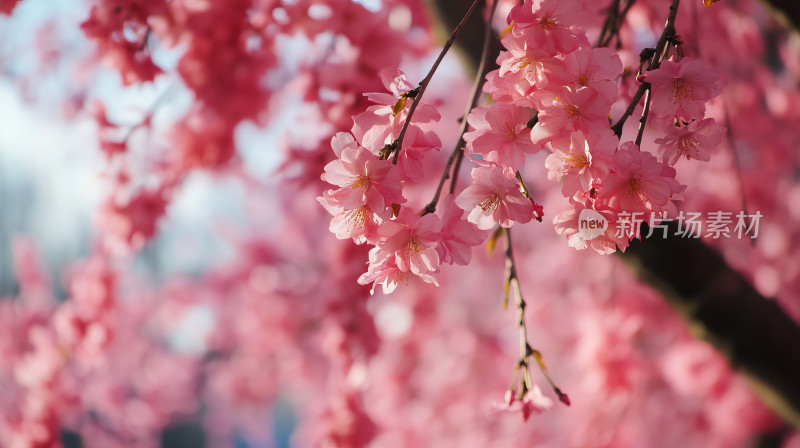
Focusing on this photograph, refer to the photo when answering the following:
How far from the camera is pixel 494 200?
70 centimetres

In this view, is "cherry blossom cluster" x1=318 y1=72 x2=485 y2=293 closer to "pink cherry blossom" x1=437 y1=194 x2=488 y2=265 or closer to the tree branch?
"pink cherry blossom" x1=437 y1=194 x2=488 y2=265

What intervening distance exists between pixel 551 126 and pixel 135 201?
1614mm

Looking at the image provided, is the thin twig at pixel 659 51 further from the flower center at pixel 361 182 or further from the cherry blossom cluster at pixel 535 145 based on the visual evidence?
the flower center at pixel 361 182

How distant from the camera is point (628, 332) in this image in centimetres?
205

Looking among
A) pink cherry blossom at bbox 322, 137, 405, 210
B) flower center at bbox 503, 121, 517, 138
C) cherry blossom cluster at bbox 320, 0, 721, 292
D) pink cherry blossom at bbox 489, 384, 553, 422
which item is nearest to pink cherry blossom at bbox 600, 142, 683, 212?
cherry blossom cluster at bbox 320, 0, 721, 292

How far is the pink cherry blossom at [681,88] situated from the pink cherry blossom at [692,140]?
1.1 inches

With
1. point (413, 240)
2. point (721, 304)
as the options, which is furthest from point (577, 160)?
point (721, 304)

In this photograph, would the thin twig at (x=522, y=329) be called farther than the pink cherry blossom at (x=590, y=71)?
Yes

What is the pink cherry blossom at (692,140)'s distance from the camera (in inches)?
27.4

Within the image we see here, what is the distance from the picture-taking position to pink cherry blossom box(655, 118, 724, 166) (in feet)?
2.28

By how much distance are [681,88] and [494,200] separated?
Answer: 0.24 metres

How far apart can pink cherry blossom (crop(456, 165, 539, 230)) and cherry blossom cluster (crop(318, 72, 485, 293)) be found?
1.6 inches

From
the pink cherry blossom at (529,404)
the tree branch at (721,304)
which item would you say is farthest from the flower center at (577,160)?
the tree branch at (721,304)

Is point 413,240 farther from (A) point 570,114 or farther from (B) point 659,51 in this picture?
(B) point 659,51
